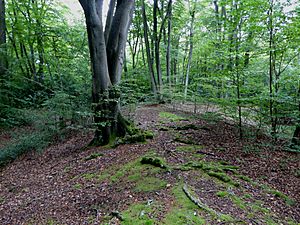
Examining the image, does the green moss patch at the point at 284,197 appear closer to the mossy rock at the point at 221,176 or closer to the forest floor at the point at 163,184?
the forest floor at the point at 163,184

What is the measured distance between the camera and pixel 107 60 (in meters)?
6.54

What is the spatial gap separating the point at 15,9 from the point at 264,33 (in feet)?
44.7

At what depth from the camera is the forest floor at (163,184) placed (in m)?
3.05

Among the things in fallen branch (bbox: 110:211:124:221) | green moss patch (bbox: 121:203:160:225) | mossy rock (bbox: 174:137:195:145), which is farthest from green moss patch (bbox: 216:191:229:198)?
mossy rock (bbox: 174:137:195:145)

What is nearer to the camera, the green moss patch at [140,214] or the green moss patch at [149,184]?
the green moss patch at [140,214]

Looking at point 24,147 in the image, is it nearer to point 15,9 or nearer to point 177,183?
point 177,183

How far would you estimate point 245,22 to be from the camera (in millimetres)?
5664

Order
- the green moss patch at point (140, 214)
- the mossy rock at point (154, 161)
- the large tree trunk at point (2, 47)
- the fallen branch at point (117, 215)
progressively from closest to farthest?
the green moss patch at point (140, 214) → the fallen branch at point (117, 215) → the mossy rock at point (154, 161) → the large tree trunk at point (2, 47)

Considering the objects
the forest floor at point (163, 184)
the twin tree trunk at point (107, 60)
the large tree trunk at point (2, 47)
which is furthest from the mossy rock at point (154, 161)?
the large tree trunk at point (2, 47)

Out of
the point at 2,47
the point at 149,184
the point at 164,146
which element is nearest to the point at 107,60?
the point at 164,146

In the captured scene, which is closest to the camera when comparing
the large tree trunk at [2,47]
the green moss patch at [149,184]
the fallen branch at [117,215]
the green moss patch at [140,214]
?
the green moss patch at [140,214]

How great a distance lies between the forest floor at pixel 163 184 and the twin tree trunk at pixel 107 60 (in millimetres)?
741

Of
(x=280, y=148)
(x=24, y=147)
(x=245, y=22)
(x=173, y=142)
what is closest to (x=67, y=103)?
(x=24, y=147)

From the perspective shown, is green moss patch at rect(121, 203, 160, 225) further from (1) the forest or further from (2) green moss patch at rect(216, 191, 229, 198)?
(2) green moss patch at rect(216, 191, 229, 198)
